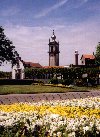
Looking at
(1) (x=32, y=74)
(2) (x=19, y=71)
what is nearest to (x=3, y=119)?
(1) (x=32, y=74)

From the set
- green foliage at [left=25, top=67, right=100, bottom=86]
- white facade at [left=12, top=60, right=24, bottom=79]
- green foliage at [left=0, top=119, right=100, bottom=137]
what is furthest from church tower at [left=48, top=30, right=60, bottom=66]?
green foliage at [left=0, top=119, right=100, bottom=137]

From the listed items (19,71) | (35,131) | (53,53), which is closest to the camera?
(35,131)

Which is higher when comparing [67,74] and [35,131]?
[67,74]

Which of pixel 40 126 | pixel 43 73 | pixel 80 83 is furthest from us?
pixel 43 73

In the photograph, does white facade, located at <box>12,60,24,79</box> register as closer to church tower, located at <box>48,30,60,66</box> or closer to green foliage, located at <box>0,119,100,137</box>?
church tower, located at <box>48,30,60,66</box>

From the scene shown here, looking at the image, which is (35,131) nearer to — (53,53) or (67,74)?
(67,74)

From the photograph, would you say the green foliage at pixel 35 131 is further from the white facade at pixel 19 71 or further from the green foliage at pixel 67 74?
the white facade at pixel 19 71

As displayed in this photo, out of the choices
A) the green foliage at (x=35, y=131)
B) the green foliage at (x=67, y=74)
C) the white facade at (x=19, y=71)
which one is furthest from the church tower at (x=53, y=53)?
the green foliage at (x=35, y=131)

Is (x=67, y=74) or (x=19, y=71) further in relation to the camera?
(x=19, y=71)

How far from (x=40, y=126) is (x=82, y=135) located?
1.22 metres

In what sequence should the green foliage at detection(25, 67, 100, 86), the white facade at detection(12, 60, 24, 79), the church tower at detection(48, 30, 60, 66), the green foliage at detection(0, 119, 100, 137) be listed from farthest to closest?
1. the church tower at detection(48, 30, 60, 66)
2. the white facade at detection(12, 60, 24, 79)
3. the green foliage at detection(25, 67, 100, 86)
4. the green foliage at detection(0, 119, 100, 137)

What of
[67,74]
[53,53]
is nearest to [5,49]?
[67,74]

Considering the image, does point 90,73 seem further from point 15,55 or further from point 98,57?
point 15,55

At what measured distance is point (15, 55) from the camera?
7062cm
